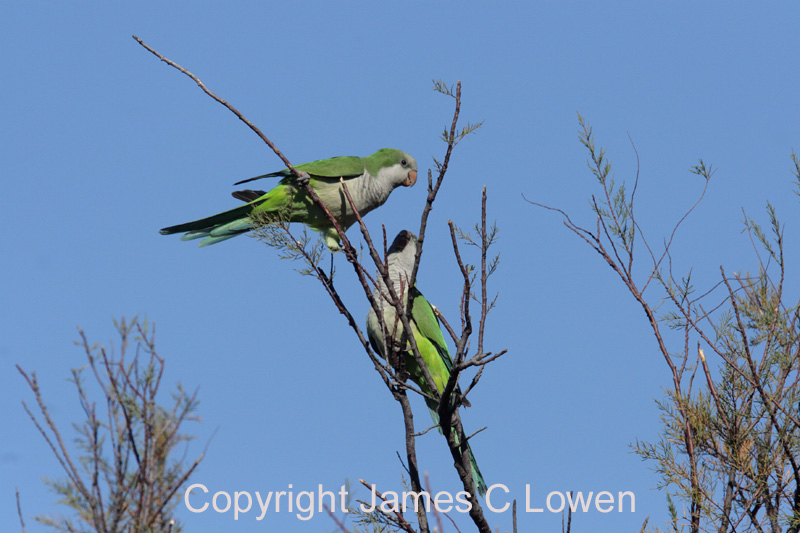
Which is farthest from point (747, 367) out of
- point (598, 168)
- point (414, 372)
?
point (414, 372)

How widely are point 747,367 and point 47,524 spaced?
3.14 m

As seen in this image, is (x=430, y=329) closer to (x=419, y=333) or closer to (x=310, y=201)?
(x=419, y=333)

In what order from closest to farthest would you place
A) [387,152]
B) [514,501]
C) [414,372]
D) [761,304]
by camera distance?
[514,501], [761,304], [414,372], [387,152]

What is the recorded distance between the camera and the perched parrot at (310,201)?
4766 millimetres

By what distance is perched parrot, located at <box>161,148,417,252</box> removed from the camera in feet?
15.6

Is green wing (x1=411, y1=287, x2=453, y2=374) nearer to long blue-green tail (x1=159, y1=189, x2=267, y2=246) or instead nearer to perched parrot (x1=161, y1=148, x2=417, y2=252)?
perched parrot (x1=161, y1=148, x2=417, y2=252)

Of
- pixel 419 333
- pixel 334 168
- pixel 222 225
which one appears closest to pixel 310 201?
pixel 334 168

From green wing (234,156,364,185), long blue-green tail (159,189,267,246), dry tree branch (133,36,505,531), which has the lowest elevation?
dry tree branch (133,36,505,531)

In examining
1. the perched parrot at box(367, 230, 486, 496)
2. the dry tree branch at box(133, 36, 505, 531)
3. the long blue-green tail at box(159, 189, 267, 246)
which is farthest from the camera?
the long blue-green tail at box(159, 189, 267, 246)

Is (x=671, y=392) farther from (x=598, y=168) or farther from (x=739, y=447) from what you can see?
(x=598, y=168)

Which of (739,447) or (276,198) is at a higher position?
(276,198)

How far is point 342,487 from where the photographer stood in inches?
132

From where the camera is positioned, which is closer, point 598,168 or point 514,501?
point 514,501

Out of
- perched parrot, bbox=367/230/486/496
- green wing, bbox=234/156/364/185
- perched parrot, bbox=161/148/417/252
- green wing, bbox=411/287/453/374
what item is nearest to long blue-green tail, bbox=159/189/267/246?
perched parrot, bbox=161/148/417/252
